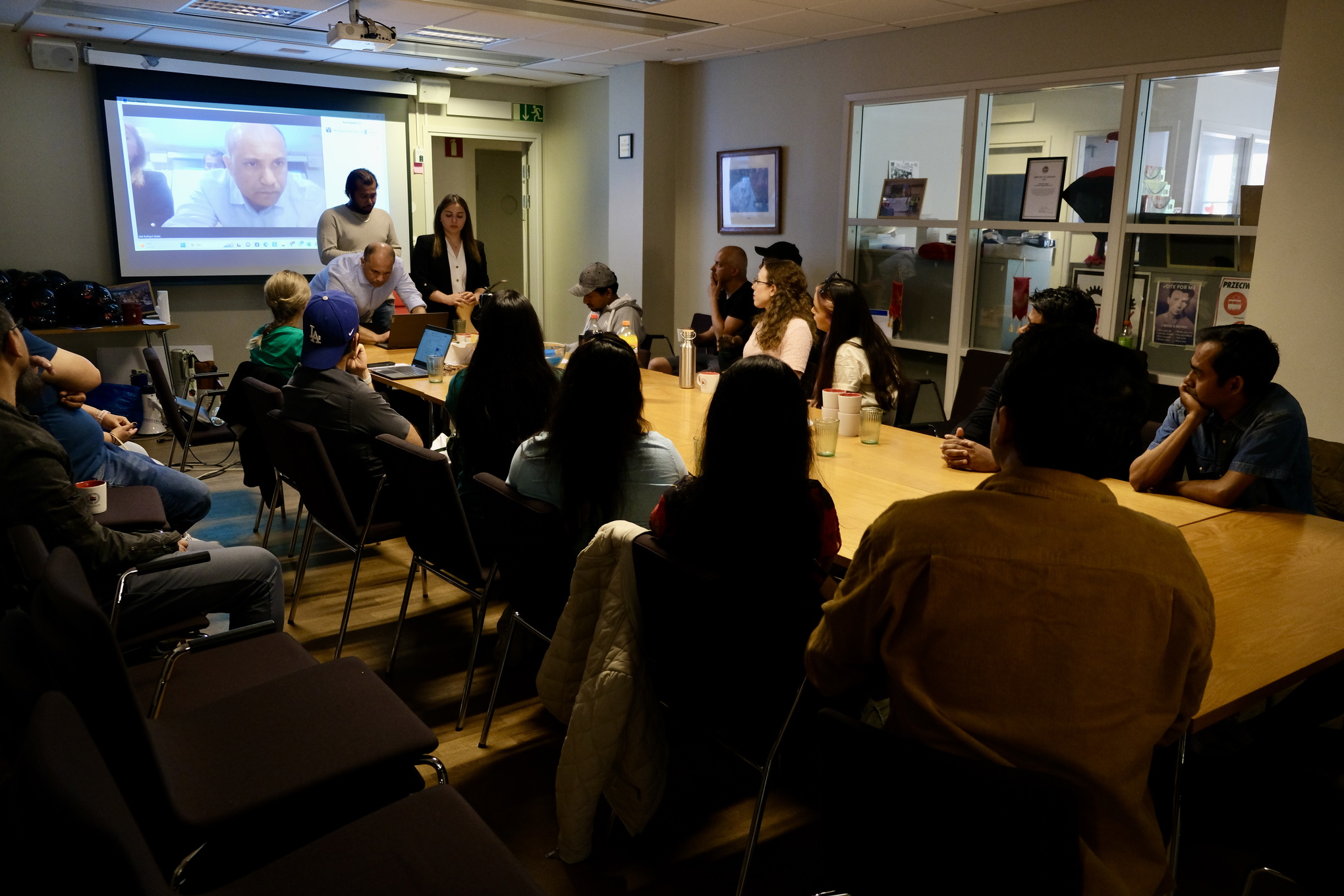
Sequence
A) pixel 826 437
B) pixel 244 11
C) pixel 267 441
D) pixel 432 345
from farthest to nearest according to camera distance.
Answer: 1. pixel 244 11
2. pixel 432 345
3. pixel 267 441
4. pixel 826 437

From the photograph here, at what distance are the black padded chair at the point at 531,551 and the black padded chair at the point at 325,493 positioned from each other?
31.9 inches

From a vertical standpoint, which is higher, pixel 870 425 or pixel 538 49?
pixel 538 49

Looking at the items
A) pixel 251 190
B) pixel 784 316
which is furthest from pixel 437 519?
pixel 251 190

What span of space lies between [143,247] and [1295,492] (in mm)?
7504

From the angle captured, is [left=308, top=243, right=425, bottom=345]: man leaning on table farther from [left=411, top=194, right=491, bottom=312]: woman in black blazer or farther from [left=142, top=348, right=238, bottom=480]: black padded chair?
[left=411, top=194, right=491, bottom=312]: woman in black blazer

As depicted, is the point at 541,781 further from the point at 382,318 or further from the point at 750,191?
the point at 750,191

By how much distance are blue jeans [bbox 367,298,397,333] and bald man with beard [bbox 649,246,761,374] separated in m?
1.65

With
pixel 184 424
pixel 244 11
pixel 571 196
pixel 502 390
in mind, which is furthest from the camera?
pixel 571 196

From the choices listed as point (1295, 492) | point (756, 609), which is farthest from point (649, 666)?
point (1295, 492)

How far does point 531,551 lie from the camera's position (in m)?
2.35

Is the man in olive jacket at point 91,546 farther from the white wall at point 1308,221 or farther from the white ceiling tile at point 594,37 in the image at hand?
the white ceiling tile at point 594,37

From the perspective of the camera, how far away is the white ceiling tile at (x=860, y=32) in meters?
5.86

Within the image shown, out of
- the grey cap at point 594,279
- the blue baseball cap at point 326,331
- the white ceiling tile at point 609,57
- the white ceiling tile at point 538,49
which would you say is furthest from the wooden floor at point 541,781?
the white ceiling tile at point 609,57

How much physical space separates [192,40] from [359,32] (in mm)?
2332
